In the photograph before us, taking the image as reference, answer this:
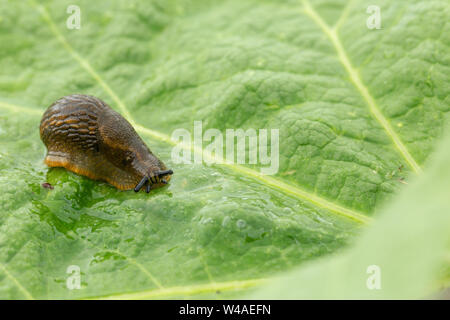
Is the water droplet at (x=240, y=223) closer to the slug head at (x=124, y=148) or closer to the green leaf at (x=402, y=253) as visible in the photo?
the slug head at (x=124, y=148)

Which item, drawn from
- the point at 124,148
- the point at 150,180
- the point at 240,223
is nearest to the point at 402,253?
the point at 240,223

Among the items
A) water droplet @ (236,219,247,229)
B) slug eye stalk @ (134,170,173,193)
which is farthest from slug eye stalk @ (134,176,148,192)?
water droplet @ (236,219,247,229)

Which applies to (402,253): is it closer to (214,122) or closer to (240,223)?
(240,223)

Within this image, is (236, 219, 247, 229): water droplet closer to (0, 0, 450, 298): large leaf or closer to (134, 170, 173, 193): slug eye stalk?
(0, 0, 450, 298): large leaf

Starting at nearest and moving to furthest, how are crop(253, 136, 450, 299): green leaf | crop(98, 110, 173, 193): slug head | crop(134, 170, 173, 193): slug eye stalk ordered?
crop(253, 136, 450, 299): green leaf < crop(134, 170, 173, 193): slug eye stalk < crop(98, 110, 173, 193): slug head

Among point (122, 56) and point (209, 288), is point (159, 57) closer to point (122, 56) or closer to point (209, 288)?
point (122, 56)

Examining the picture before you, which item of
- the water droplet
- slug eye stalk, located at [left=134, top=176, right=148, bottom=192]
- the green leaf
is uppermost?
slug eye stalk, located at [left=134, top=176, right=148, bottom=192]
